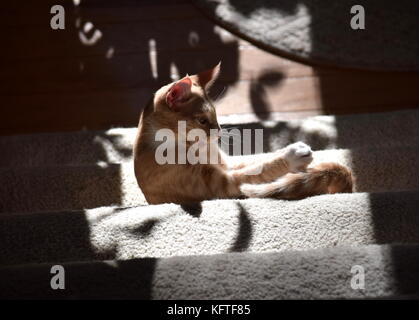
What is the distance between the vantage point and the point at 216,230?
145cm

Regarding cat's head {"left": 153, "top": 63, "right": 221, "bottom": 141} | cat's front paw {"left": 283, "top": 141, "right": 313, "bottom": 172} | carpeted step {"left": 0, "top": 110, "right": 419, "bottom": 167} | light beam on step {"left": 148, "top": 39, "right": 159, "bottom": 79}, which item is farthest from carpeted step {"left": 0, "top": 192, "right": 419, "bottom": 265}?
light beam on step {"left": 148, "top": 39, "right": 159, "bottom": 79}

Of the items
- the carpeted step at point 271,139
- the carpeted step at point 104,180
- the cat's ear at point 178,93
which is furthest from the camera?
the carpeted step at point 271,139

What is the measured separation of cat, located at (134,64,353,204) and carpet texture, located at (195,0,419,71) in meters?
1.36

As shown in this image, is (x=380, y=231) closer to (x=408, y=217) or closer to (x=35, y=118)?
(x=408, y=217)

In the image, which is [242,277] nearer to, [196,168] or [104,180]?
[196,168]

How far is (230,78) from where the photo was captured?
300cm

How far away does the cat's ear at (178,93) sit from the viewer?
175 centimetres

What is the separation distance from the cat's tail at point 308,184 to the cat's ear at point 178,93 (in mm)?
373

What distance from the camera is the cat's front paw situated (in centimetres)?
172

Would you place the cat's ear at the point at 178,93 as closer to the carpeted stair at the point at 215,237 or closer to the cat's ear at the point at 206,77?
the cat's ear at the point at 206,77

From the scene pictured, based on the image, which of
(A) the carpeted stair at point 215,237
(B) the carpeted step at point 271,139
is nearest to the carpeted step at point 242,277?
(A) the carpeted stair at point 215,237

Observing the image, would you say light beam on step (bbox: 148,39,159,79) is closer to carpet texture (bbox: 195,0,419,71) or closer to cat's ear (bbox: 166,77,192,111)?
carpet texture (bbox: 195,0,419,71)

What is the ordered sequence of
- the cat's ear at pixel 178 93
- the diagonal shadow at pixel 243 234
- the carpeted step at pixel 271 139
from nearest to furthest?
the diagonal shadow at pixel 243 234, the cat's ear at pixel 178 93, the carpeted step at pixel 271 139

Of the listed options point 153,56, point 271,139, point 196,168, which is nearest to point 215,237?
point 196,168
